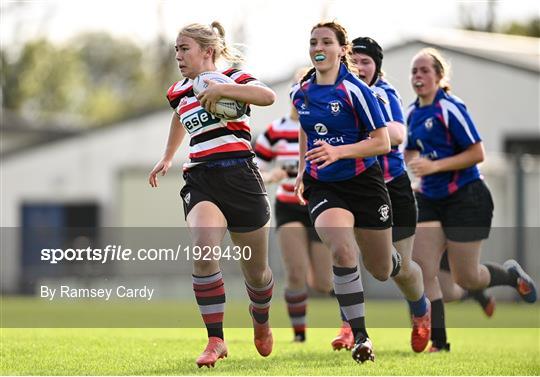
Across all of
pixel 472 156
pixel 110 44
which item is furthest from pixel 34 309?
pixel 110 44

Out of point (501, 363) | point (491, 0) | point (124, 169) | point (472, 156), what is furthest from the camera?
point (491, 0)

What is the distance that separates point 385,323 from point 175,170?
46.3 feet

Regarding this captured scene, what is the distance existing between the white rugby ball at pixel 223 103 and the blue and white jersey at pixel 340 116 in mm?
564

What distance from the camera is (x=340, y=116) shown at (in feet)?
29.1

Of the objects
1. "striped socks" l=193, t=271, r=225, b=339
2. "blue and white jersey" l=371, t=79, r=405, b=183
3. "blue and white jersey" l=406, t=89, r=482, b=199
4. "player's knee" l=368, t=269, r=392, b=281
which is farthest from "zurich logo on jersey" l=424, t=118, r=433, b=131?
"striped socks" l=193, t=271, r=225, b=339

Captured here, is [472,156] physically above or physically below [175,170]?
above

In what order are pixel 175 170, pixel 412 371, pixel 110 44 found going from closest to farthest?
pixel 412 371 < pixel 175 170 < pixel 110 44

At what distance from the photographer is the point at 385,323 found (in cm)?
1667

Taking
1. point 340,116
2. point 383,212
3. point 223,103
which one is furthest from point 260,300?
point 223,103

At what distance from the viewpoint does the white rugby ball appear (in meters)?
8.52

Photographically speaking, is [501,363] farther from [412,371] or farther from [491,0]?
[491,0]

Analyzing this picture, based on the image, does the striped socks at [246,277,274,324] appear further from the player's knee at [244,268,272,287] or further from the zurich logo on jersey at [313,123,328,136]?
the zurich logo on jersey at [313,123,328,136]

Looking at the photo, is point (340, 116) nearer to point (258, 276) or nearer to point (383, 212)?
point (383, 212)

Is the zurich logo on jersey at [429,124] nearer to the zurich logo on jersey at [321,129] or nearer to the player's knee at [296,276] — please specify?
the zurich logo on jersey at [321,129]
